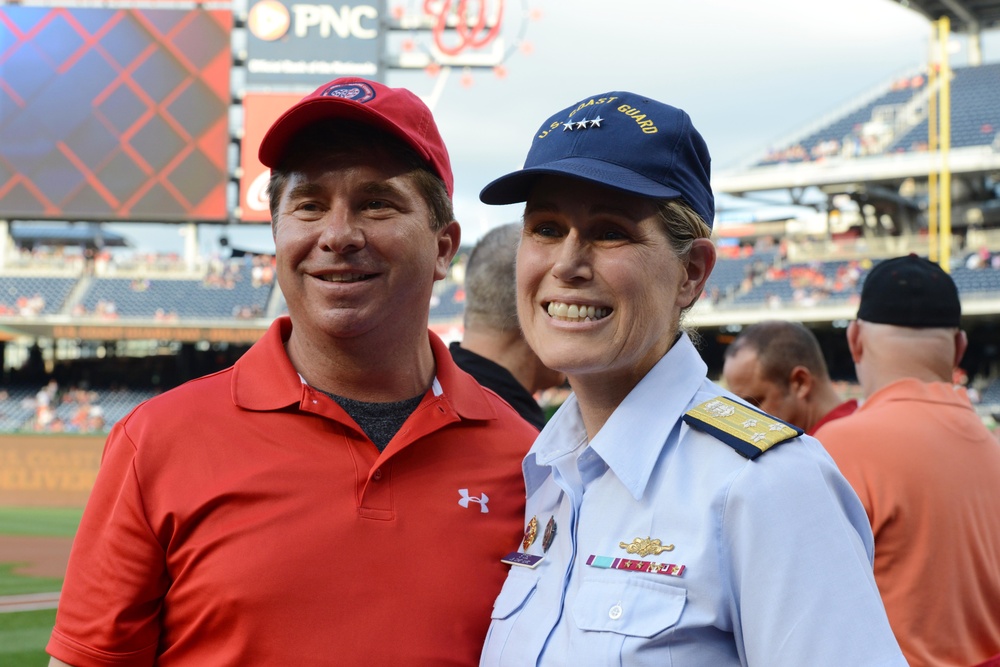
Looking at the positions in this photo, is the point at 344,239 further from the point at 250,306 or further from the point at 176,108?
the point at 250,306

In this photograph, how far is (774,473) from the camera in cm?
158

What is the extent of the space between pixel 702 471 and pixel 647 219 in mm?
Result: 471

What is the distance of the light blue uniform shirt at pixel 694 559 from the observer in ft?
4.99

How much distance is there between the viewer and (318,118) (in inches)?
84.0

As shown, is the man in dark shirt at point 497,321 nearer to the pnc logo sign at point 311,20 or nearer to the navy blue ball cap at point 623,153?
the navy blue ball cap at point 623,153

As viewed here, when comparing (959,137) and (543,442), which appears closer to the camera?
→ (543,442)

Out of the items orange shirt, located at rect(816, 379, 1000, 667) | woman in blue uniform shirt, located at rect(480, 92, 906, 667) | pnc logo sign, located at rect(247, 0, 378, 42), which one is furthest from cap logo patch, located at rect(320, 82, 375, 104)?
pnc logo sign, located at rect(247, 0, 378, 42)

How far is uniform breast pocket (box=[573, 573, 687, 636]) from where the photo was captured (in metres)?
1.61

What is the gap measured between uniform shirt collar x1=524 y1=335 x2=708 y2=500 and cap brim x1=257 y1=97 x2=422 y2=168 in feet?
2.32

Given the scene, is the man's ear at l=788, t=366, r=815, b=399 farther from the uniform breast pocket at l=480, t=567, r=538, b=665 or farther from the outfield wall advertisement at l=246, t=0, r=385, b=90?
the outfield wall advertisement at l=246, t=0, r=385, b=90

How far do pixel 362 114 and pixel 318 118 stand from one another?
0.32 feet

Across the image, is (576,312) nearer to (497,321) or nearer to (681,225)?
(681,225)

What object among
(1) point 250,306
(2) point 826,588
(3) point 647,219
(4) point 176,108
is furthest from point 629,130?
(1) point 250,306

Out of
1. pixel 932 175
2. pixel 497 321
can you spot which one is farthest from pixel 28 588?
pixel 932 175
